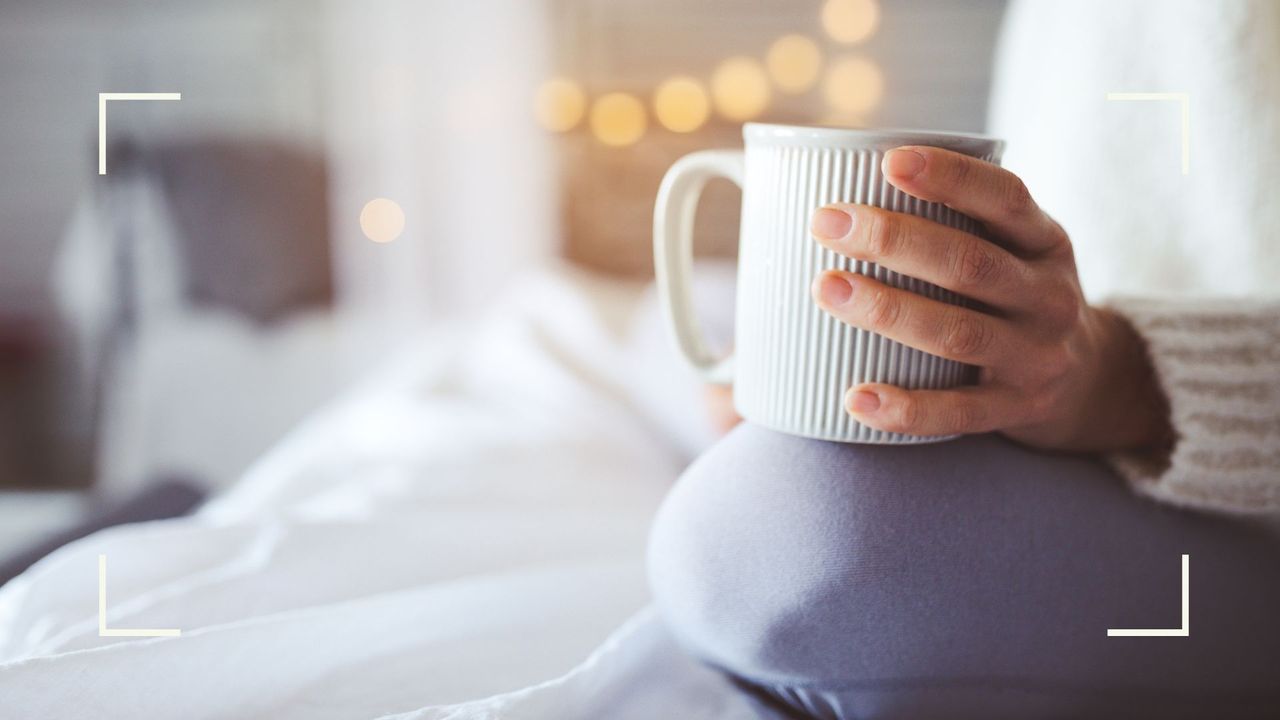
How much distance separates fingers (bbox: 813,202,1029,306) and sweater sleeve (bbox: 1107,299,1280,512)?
0.57 feet

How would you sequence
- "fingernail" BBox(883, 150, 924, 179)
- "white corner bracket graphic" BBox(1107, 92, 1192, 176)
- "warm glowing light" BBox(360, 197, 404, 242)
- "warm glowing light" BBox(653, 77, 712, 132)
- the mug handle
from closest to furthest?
"fingernail" BBox(883, 150, 924, 179) < the mug handle < "white corner bracket graphic" BBox(1107, 92, 1192, 176) < "warm glowing light" BBox(653, 77, 712, 132) < "warm glowing light" BBox(360, 197, 404, 242)

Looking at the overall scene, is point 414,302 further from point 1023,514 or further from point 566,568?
point 1023,514

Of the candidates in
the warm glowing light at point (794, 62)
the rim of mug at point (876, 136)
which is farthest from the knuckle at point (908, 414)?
the warm glowing light at point (794, 62)

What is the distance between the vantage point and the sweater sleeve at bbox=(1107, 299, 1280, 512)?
17.6 inches

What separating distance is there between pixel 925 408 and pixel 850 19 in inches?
79.0

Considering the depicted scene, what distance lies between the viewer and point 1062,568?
0.41 m

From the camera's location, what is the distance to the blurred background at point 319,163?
2.14 m

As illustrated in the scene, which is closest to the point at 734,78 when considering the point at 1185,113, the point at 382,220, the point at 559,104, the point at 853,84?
the point at 853,84

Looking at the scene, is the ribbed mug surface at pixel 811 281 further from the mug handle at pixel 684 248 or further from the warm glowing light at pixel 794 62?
the warm glowing light at pixel 794 62

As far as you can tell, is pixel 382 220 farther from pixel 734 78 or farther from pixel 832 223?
pixel 832 223

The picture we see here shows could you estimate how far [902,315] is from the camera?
13.9 inches

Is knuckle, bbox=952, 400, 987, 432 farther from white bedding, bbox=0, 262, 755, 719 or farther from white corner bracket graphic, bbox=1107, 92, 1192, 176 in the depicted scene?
white corner bracket graphic, bbox=1107, 92, 1192, 176

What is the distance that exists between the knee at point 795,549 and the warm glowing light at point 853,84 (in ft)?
6.30

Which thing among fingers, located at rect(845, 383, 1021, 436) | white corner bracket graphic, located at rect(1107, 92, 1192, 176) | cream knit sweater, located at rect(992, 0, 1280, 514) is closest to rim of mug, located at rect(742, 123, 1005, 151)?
fingers, located at rect(845, 383, 1021, 436)
